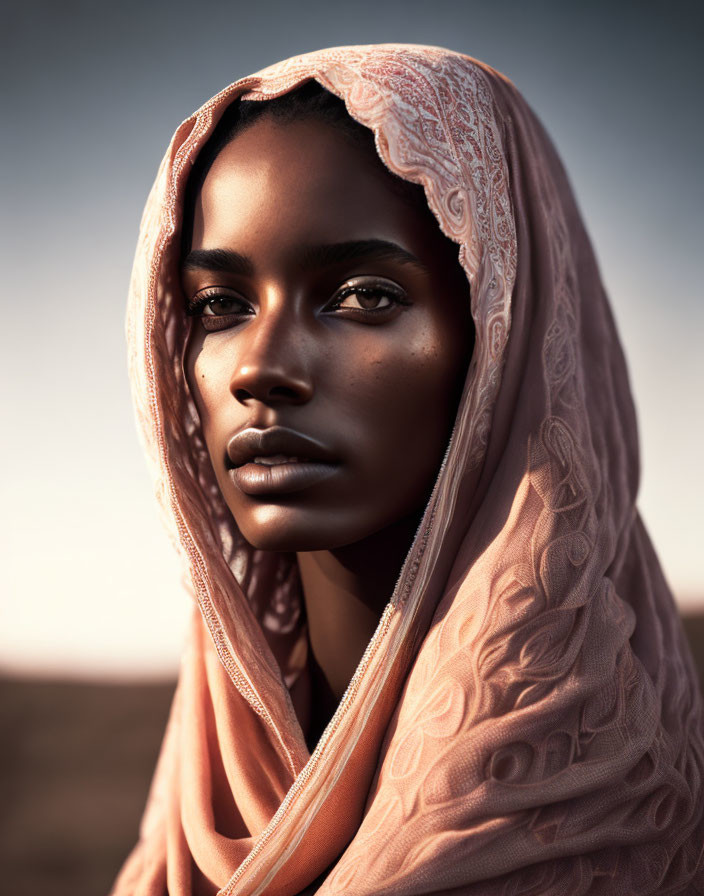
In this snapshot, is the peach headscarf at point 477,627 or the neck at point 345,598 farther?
the neck at point 345,598

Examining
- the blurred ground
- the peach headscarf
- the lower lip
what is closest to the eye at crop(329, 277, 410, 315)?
the peach headscarf

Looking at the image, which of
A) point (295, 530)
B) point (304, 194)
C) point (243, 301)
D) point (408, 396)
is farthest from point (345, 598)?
point (304, 194)

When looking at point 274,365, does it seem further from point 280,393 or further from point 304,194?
point 304,194

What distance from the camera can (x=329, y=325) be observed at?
1121 mm

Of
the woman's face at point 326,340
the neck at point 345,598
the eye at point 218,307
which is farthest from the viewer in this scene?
the neck at point 345,598

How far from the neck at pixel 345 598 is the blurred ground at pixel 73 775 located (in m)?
1.53

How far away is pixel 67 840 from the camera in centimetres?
270

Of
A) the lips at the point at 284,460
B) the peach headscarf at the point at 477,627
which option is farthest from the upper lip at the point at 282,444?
the peach headscarf at the point at 477,627

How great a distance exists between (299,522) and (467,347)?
0.35 m

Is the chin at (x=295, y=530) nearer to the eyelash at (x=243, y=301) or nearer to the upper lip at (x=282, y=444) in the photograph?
the upper lip at (x=282, y=444)

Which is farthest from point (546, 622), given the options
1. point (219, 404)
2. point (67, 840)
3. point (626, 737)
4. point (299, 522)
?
point (67, 840)

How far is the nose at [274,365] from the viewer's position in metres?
1.06

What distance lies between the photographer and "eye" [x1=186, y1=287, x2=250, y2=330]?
1188mm

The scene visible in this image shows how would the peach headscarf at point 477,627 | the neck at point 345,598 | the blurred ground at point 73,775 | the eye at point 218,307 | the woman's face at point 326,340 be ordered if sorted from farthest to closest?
the blurred ground at point 73,775
the neck at point 345,598
the eye at point 218,307
the woman's face at point 326,340
the peach headscarf at point 477,627
